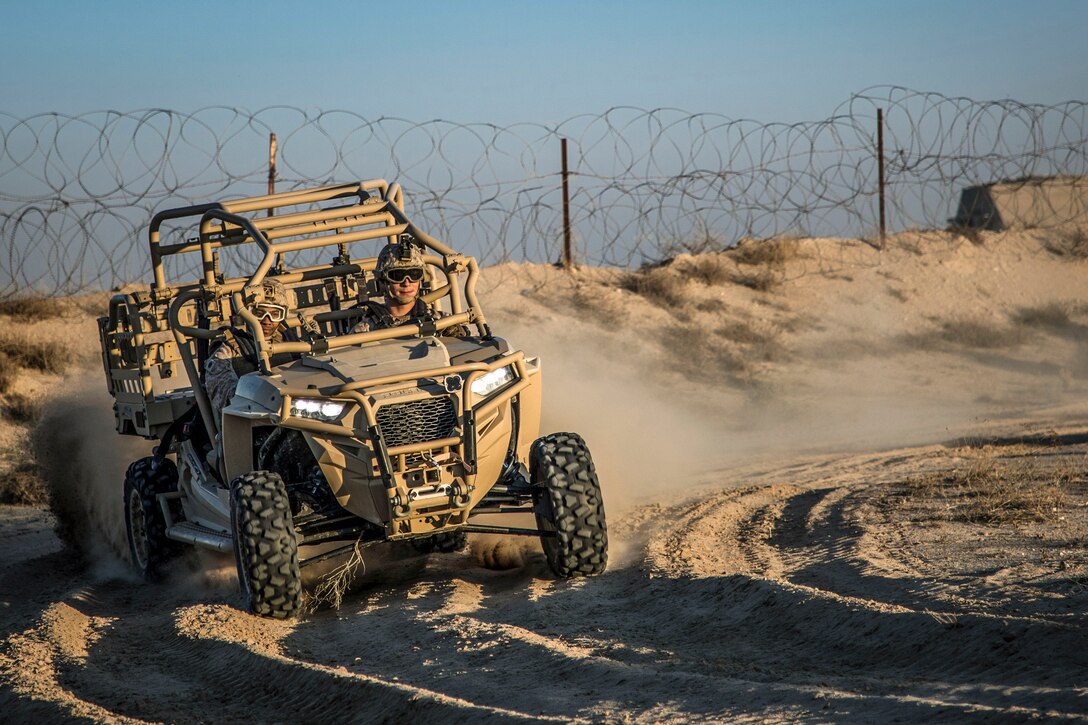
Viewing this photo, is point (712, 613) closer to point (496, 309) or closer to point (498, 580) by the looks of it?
point (498, 580)

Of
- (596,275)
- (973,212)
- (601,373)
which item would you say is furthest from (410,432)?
(973,212)

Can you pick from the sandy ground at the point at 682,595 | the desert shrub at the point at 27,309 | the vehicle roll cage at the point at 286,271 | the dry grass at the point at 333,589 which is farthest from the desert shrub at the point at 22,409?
the dry grass at the point at 333,589

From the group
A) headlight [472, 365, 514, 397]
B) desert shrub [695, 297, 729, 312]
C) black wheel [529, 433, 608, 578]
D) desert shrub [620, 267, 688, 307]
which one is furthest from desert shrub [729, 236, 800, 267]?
black wheel [529, 433, 608, 578]

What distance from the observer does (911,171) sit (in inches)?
830

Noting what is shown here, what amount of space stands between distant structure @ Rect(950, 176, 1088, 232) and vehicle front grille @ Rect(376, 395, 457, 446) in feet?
64.3

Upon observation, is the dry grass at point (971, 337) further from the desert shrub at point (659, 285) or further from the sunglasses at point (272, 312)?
the sunglasses at point (272, 312)

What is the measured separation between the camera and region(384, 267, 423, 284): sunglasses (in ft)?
27.9

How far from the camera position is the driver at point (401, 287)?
8539 mm

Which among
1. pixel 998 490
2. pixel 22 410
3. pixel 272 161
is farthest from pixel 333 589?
pixel 272 161

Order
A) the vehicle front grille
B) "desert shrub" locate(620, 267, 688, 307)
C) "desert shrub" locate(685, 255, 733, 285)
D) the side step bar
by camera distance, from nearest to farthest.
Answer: the vehicle front grille, the side step bar, "desert shrub" locate(620, 267, 688, 307), "desert shrub" locate(685, 255, 733, 285)

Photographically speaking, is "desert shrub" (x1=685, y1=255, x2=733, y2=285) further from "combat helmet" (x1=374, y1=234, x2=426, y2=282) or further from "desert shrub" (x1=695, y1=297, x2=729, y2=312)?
"combat helmet" (x1=374, y1=234, x2=426, y2=282)

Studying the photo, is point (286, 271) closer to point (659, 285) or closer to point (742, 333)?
point (742, 333)

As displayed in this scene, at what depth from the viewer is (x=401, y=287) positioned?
8.59 meters

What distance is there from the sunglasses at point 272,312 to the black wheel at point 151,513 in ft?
6.02
